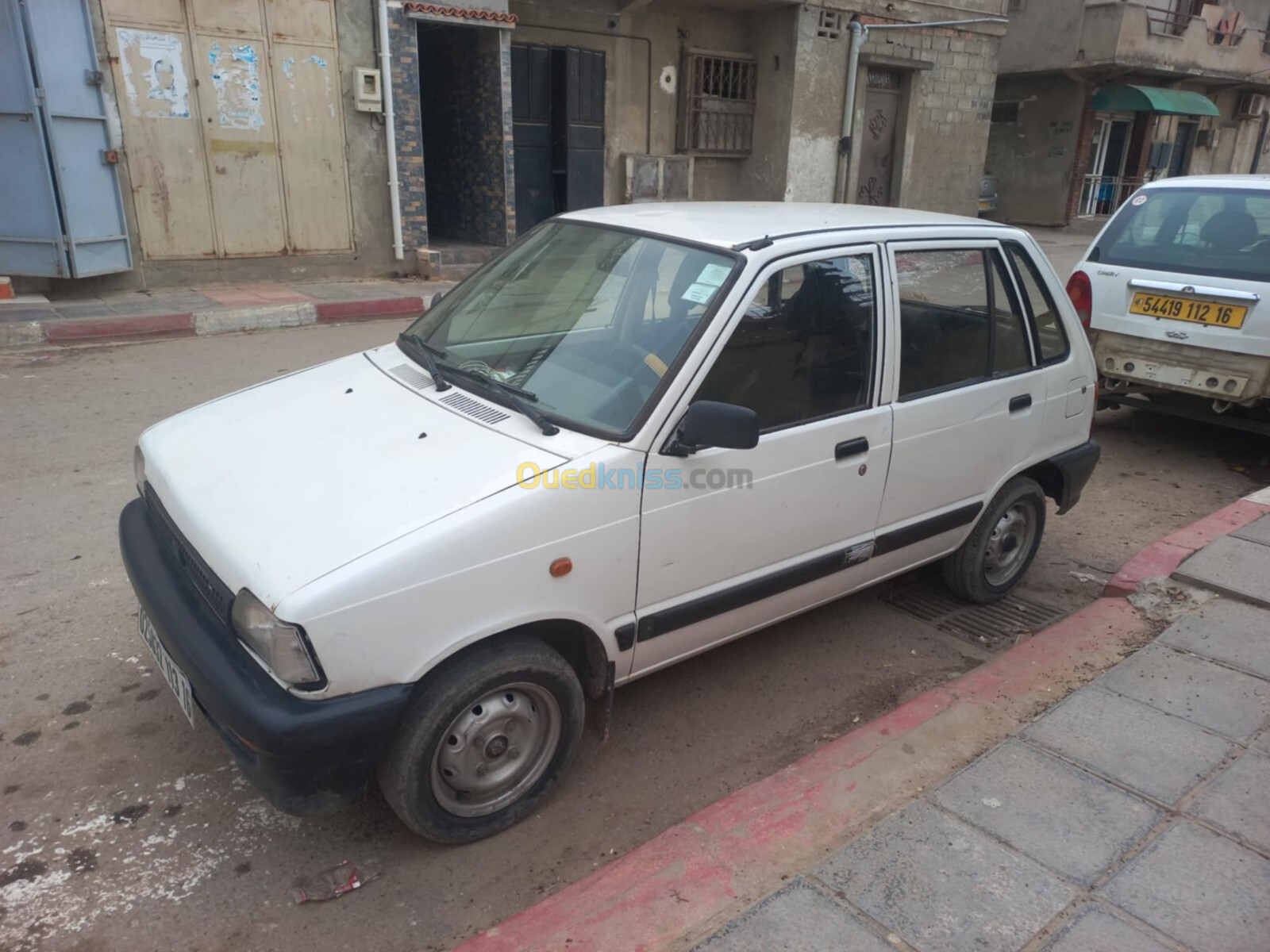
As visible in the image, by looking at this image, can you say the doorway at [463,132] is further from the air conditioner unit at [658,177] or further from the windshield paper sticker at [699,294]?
the windshield paper sticker at [699,294]

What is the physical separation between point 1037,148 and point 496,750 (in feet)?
82.9

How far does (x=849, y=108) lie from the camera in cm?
1573

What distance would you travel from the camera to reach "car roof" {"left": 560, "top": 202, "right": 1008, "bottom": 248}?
3.20 meters

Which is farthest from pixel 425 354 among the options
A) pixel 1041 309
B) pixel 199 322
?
pixel 199 322

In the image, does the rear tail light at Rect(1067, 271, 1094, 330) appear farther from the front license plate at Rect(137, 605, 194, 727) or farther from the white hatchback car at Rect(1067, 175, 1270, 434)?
the front license plate at Rect(137, 605, 194, 727)

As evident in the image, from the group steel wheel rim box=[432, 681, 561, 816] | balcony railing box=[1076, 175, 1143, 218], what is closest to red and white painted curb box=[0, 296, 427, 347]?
steel wheel rim box=[432, 681, 561, 816]

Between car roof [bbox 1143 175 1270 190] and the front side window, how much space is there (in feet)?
13.8

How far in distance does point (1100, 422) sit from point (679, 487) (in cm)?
597

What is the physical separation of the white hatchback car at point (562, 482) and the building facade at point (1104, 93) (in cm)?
2170

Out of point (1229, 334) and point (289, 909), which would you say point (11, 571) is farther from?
point (1229, 334)

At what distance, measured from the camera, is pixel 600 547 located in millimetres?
2635

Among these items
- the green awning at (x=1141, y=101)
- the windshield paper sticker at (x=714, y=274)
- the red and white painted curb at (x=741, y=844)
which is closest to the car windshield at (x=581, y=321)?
the windshield paper sticker at (x=714, y=274)

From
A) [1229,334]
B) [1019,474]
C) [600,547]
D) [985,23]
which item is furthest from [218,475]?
[985,23]

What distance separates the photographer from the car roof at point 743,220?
10.5 ft
